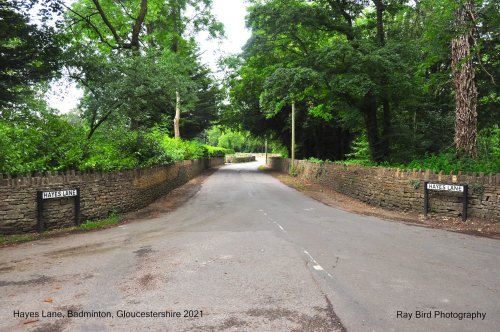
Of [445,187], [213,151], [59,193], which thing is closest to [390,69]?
[445,187]

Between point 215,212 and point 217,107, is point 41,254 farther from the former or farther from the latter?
point 217,107

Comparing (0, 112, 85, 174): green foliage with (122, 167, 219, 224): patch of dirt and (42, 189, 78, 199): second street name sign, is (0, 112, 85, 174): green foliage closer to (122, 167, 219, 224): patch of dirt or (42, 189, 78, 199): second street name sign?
(42, 189, 78, 199): second street name sign

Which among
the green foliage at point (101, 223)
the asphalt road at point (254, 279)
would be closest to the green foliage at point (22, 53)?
the green foliage at point (101, 223)

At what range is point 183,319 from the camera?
12.6 ft

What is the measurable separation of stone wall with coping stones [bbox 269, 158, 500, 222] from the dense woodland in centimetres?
70

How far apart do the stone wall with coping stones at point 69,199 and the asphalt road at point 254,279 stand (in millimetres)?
1068

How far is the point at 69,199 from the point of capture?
933 cm

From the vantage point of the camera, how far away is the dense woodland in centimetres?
1052

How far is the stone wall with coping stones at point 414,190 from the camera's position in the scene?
9570mm

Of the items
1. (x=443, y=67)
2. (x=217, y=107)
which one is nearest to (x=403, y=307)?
(x=443, y=67)

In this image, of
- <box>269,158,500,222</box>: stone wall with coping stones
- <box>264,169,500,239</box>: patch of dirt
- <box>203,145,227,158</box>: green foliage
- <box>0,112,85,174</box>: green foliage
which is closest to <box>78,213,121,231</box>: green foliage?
<box>0,112,85,174</box>: green foliage

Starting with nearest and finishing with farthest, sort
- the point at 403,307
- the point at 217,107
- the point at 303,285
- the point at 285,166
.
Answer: the point at 403,307 < the point at 303,285 < the point at 285,166 < the point at 217,107

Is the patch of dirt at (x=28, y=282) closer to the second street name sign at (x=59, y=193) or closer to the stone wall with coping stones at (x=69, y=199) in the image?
the stone wall with coping stones at (x=69, y=199)

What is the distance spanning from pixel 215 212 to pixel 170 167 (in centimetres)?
801
